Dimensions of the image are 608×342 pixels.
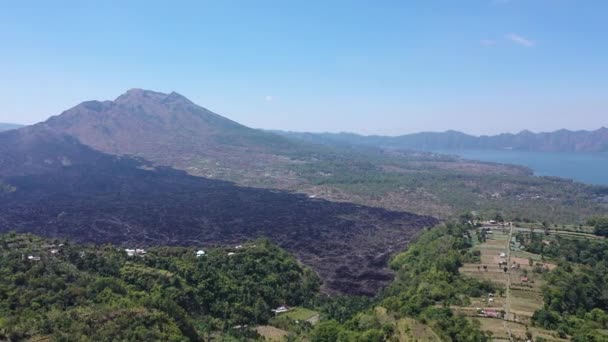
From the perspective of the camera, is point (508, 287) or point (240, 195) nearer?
point (508, 287)

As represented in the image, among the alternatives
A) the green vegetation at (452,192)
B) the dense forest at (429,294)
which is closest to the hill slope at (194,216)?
the dense forest at (429,294)

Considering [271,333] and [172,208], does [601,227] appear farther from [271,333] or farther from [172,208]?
[172,208]

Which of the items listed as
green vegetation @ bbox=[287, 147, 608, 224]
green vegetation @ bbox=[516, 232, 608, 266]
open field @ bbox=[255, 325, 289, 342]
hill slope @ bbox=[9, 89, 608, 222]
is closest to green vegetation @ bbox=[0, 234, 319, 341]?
open field @ bbox=[255, 325, 289, 342]

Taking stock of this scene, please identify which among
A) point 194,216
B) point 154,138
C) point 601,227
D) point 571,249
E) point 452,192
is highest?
point 154,138

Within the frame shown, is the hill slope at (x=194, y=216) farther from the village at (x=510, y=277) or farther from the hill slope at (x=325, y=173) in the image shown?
the village at (x=510, y=277)

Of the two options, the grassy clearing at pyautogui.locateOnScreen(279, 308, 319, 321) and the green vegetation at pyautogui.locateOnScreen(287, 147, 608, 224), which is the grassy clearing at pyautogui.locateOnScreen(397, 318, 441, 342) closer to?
the grassy clearing at pyautogui.locateOnScreen(279, 308, 319, 321)

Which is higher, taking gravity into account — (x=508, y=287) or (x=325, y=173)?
(x=325, y=173)

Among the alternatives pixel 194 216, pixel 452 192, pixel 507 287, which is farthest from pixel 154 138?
pixel 507 287

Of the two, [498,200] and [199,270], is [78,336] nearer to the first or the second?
[199,270]
